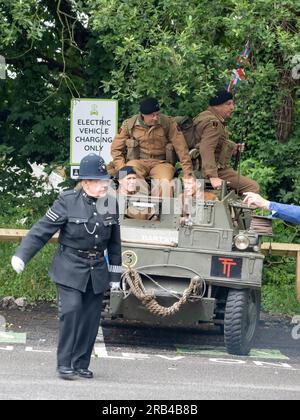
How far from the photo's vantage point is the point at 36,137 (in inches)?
725

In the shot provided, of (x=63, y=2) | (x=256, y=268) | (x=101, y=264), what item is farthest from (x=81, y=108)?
(x=101, y=264)

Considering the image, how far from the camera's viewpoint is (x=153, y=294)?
40.8ft

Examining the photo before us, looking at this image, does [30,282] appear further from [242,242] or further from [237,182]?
[242,242]

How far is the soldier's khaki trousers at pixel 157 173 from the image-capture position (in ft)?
43.0

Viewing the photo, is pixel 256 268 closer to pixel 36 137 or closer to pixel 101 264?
pixel 101 264

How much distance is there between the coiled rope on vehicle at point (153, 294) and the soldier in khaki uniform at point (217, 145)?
4.79 feet

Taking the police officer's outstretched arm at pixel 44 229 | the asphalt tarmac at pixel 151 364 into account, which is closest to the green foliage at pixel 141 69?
A: the asphalt tarmac at pixel 151 364

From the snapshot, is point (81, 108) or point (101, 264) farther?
point (81, 108)

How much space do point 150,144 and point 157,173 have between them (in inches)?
17.2

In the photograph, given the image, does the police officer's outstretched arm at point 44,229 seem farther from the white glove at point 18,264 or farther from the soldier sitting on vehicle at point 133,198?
the soldier sitting on vehicle at point 133,198

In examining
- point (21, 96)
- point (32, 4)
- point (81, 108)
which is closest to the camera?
point (32, 4)

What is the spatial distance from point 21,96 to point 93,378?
342 inches

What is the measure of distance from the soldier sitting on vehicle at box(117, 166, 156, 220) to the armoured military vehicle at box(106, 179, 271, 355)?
0.08ft

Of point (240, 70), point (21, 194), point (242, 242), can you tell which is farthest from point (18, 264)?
point (21, 194)
